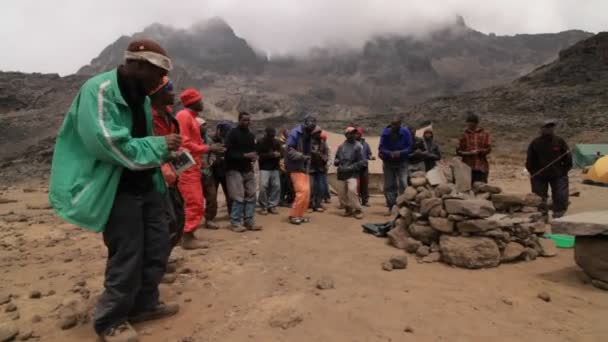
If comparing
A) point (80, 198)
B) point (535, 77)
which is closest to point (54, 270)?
point (80, 198)

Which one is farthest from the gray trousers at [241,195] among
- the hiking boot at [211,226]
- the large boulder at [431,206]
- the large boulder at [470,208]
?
the large boulder at [470,208]

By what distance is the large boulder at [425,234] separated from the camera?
515cm

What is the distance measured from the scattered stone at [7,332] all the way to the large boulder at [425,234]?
4.21 metres

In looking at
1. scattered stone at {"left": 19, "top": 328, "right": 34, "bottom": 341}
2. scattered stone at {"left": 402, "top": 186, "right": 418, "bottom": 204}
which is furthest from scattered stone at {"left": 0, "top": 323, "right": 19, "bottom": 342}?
scattered stone at {"left": 402, "top": 186, "right": 418, "bottom": 204}

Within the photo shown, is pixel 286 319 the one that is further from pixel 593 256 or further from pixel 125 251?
pixel 593 256

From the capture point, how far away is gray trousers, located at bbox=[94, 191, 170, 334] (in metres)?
2.63

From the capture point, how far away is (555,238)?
5.63 meters

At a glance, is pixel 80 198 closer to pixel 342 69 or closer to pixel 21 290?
pixel 21 290

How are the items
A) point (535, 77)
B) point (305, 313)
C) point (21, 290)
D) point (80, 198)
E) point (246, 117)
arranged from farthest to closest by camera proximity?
point (535, 77) < point (246, 117) < point (21, 290) < point (305, 313) < point (80, 198)

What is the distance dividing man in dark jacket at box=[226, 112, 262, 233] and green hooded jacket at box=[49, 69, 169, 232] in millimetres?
3692

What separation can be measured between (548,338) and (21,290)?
4467mm

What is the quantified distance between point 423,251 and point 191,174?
2903 mm

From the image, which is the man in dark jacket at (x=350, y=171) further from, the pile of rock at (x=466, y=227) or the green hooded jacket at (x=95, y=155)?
the green hooded jacket at (x=95, y=155)

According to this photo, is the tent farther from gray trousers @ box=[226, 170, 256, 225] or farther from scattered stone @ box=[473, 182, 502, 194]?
gray trousers @ box=[226, 170, 256, 225]
